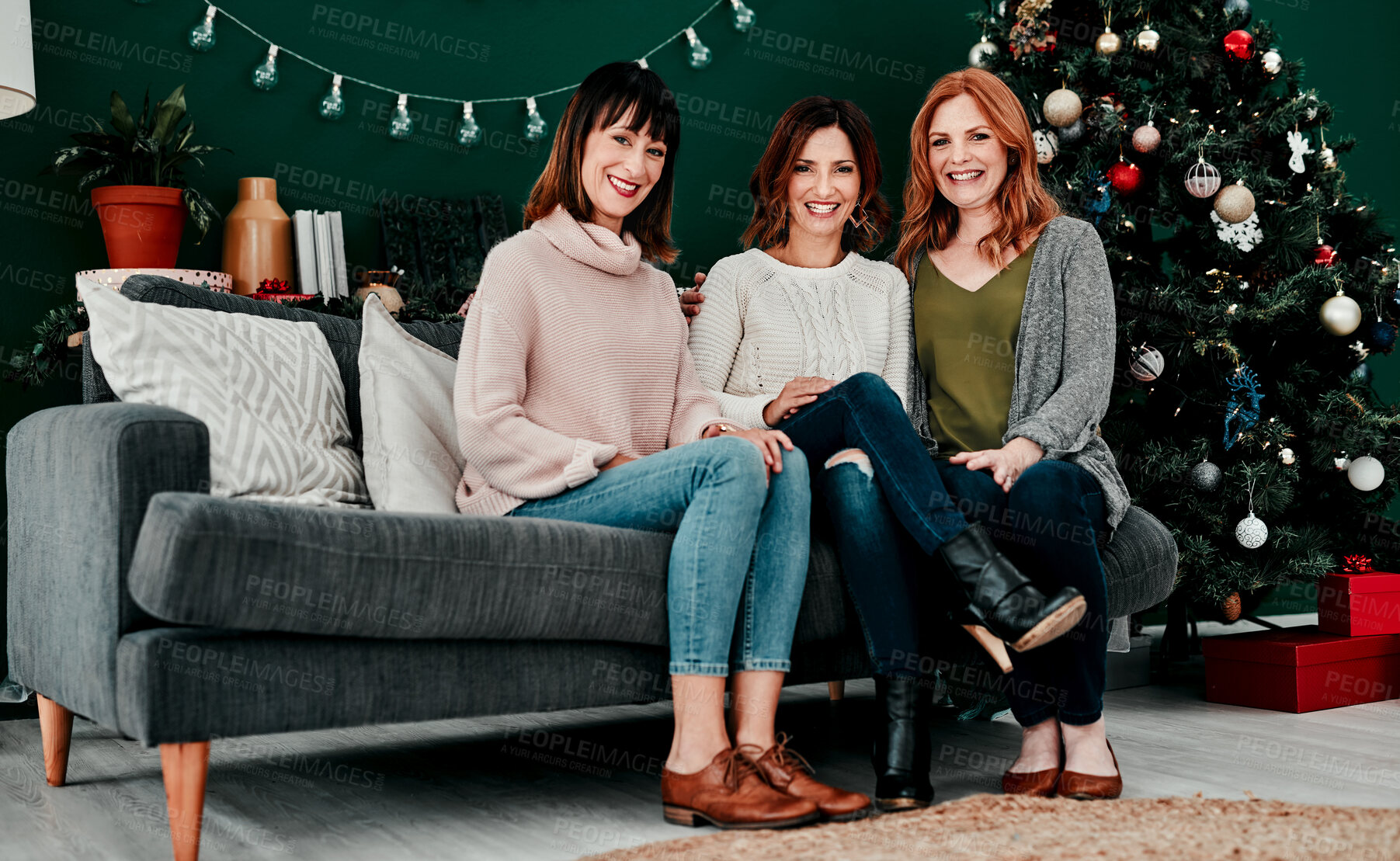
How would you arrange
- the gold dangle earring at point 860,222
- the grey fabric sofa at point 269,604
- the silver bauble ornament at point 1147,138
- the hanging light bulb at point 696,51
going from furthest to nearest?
the hanging light bulb at point 696,51 < the silver bauble ornament at point 1147,138 < the gold dangle earring at point 860,222 < the grey fabric sofa at point 269,604

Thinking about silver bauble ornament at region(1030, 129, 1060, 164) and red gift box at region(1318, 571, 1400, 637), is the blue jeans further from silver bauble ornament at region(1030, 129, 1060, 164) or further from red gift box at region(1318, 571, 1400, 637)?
red gift box at region(1318, 571, 1400, 637)

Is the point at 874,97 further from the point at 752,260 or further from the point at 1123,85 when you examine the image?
the point at 752,260

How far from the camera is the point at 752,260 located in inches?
83.0

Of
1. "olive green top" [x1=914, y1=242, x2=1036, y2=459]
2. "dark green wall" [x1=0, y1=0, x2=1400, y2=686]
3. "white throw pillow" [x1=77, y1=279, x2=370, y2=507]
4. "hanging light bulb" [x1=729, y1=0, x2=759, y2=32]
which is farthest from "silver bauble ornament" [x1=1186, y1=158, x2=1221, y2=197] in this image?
"white throw pillow" [x1=77, y1=279, x2=370, y2=507]

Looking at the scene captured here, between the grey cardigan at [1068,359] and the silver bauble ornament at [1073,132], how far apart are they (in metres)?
0.87

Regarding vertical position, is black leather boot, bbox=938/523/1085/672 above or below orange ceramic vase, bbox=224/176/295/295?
below

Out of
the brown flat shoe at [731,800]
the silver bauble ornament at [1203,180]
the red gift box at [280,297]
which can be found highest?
the silver bauble ornament at [1203,180]

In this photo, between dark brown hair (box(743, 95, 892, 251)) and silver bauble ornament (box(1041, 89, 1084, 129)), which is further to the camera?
silver bauble ornament (box(1041, 89, 1084, 129))

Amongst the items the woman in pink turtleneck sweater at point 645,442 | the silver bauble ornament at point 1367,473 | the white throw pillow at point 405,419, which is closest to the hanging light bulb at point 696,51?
the woman in pink turtleneck sweater at point 645,442

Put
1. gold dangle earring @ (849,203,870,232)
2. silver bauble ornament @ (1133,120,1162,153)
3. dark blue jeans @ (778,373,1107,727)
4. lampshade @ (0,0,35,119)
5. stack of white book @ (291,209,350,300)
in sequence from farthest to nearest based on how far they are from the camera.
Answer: silver bauble ornament @ (1133,120,1162,153) → stack of white book @ (291,209,350,300) → gold dangle earring @ (849,203,870,232) → lampshade @ (0,0,35,119) → dark blue jeans @ (778,373,1107,727)

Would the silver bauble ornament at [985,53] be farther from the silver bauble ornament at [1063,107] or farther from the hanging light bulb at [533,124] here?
the hanging light bulb at [533,124]

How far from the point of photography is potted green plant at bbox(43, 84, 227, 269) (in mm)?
2223

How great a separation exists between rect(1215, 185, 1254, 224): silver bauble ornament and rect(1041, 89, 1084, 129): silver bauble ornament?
388 mm

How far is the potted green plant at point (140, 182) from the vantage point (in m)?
2.22
